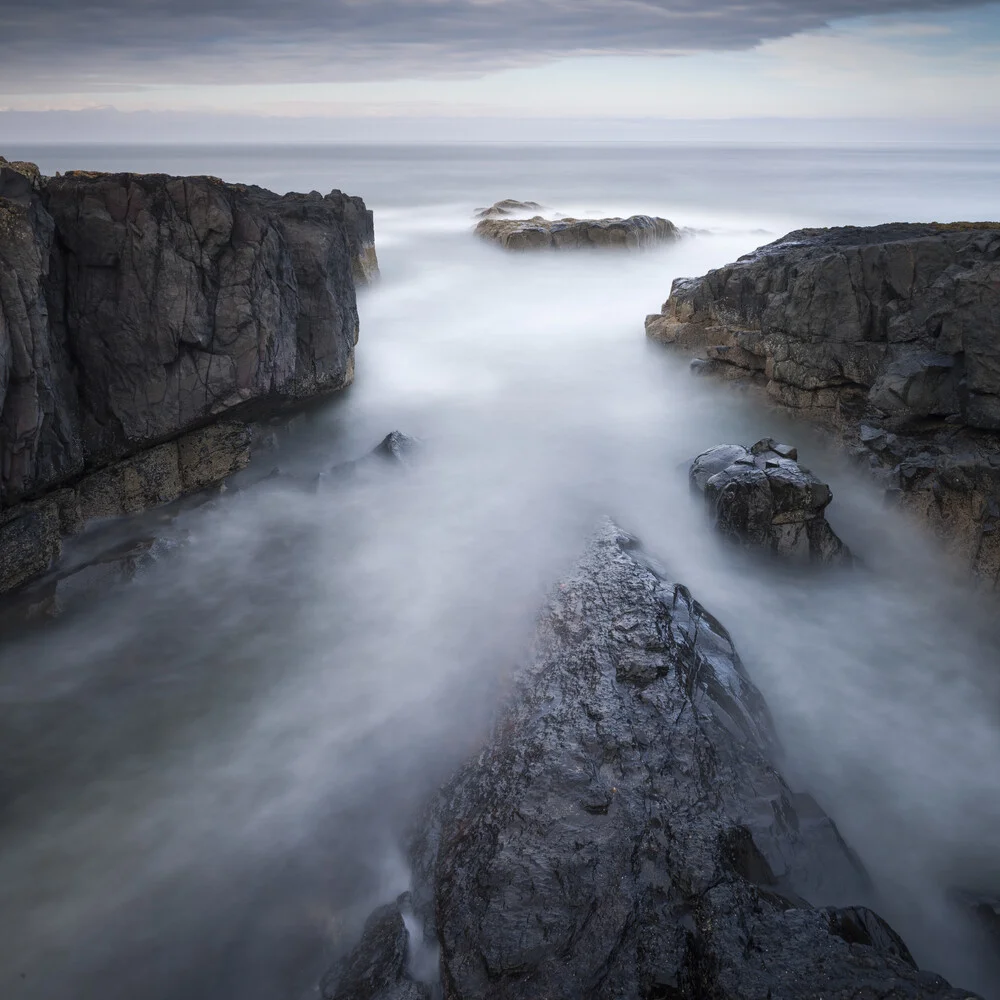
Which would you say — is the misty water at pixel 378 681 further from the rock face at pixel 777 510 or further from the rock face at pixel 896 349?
the rock face at pixel 896 349

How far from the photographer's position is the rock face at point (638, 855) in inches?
193

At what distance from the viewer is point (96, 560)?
1045cm

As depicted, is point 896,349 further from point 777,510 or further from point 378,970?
point 378,970

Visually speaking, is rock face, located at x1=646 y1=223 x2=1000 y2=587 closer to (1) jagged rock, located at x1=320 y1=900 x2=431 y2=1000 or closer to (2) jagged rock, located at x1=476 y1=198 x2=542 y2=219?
(1) jagged rock, located at x1=320 y1=900 x2=431 y2=1000

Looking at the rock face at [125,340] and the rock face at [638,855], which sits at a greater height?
the rock face at [125,340]

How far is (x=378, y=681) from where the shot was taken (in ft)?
29.2

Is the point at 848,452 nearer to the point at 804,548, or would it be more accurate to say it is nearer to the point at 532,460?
the point at 804,548

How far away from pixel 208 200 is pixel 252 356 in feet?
8.15

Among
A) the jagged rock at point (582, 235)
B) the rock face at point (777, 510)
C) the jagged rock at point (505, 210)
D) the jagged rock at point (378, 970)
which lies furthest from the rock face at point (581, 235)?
the jagged rock at point (378, 970)

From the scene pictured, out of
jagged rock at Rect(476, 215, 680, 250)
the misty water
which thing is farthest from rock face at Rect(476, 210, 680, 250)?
the misty water

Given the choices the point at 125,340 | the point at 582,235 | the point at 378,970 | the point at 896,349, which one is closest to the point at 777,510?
the point at 896,349

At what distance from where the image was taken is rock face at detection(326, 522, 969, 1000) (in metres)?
4.89

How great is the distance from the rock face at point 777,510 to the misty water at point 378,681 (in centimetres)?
40

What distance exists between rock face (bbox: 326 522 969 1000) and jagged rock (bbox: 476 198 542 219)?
30352 millimetres
